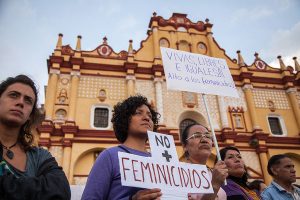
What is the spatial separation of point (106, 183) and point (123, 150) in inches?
13.0

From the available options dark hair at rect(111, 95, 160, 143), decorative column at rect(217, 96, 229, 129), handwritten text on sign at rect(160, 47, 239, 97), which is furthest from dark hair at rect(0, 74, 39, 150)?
decorative column at rect(217, 96, 229, 129)

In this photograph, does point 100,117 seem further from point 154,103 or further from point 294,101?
point 294,101

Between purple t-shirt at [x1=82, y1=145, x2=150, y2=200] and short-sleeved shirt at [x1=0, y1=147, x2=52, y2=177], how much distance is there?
0.37 m

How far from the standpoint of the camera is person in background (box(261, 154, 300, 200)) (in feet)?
12.0

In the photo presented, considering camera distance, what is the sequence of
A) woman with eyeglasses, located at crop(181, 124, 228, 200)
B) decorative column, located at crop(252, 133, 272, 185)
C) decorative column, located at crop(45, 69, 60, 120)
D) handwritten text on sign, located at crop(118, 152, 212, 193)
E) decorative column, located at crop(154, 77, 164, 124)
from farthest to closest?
decorative column, located at crop(154, 77, 164, 124)
decorative column, located at crop(252, 133, 272, 185)
decorative column, located at crop(45, 69, 60, 120)
woman with eyeglasses, located at crop(181, 124, 228, 200)
handwritten text on sign, located at crop(118, 152, 212, 193)

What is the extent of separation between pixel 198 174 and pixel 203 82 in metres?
1.70

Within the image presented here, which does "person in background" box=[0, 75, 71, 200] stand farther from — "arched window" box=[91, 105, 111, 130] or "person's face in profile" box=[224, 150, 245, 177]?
"arched window" box=[91, 105, 111, 130]

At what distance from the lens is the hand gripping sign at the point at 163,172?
6.03 feet

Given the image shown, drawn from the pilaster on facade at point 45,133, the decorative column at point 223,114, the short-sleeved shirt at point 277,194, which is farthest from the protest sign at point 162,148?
the decorative column at point 223,114

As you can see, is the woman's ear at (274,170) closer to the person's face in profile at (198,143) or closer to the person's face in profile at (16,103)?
the person's face in profile at (198,143)

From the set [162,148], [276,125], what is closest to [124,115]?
[162,148]

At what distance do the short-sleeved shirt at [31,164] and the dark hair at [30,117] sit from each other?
0.23ft

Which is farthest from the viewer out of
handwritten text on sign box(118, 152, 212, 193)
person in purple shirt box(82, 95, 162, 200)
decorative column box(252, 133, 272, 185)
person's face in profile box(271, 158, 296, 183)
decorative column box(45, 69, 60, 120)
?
Result: decorative column box(252, 133, 272, 185)

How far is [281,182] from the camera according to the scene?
12.6ft
